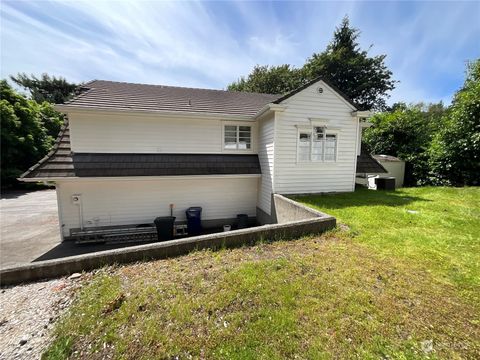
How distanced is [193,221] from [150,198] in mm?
1957

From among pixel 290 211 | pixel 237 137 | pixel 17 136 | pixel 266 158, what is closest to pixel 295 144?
pixel 266 158

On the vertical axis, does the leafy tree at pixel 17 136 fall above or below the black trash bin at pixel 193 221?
above

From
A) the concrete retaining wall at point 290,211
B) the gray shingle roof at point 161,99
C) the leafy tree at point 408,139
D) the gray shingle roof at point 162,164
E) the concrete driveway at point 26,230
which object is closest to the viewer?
the concrete retaining wall at point 290,211

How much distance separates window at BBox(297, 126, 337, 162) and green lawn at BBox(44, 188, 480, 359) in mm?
4276

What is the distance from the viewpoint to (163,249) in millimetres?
4156

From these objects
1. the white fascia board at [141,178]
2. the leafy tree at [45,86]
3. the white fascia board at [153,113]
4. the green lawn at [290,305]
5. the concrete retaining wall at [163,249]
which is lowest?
the green lawn at [290,305]

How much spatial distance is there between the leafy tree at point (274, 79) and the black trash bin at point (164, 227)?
80.7 feet

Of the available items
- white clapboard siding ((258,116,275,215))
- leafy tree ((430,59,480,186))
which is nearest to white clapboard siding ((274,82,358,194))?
white clapboard siding ((258,116,275,215))

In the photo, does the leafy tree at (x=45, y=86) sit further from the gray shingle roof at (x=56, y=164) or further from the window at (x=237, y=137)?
the window at (x=237, y=137)

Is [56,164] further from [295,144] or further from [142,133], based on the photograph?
[295,144]

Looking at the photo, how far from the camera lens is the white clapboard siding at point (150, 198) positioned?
304 inches

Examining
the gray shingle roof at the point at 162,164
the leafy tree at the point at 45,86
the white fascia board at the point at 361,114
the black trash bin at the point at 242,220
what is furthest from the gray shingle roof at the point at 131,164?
the leafy tree at the point at 45,86

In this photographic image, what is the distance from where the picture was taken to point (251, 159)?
916 cm

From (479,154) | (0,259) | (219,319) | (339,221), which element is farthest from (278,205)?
(479,154)
